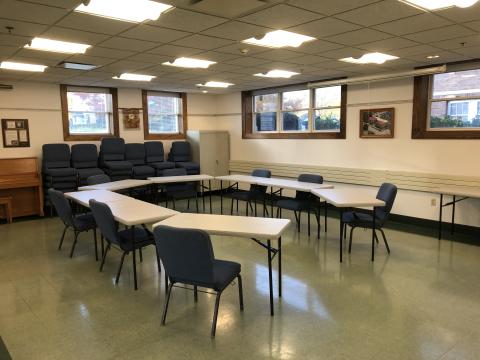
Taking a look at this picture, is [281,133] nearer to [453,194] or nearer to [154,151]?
[154,151]

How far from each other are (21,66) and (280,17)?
424 centimetres

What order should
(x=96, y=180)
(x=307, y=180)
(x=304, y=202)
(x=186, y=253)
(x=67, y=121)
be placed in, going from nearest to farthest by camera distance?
(x=186, y=253)
(x=304, y=202)
(x=307, y=180)
(x=96, y=180)
(x=67, y=121)

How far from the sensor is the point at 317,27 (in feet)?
11.8

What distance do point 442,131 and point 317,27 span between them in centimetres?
318

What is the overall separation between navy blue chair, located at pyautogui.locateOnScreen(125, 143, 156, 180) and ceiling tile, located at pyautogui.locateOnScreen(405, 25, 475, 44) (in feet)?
18.1

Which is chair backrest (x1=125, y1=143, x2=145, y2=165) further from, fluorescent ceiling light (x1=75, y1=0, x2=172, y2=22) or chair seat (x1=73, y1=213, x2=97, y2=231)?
fluorescent ceiling light (x1=75, y1=0, x2=172, y2=22)

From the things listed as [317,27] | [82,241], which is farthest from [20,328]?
[317,27]

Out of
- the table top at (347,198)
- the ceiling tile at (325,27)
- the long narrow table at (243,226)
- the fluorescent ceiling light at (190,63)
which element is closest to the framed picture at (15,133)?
the fluorescent ceiling light at (190,63)

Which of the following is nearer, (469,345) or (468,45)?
(469,345)

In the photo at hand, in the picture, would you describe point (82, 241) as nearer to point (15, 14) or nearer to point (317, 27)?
point (15, 14)

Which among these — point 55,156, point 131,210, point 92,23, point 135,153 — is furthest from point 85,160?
point 92,23

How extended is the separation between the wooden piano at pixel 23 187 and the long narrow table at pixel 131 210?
7.05 ft

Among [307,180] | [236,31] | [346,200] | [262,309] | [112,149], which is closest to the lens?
[262,309]

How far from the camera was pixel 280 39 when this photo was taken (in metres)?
4.16
